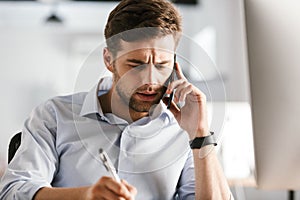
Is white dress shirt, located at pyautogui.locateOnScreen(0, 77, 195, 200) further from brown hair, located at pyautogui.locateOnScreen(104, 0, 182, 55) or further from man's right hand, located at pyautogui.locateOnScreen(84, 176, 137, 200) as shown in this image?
man's right hand, located at pyautogui.locateOnScreen(84, 176, 137, 200)

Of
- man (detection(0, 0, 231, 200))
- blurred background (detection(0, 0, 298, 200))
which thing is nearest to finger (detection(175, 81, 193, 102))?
man (detection(0, 0, 231, 200))

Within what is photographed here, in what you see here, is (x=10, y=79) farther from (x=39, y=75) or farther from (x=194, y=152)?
(x=194, y=152)

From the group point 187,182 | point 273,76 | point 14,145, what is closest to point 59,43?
point 14,145

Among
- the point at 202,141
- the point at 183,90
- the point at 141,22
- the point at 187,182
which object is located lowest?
the point at 187,182

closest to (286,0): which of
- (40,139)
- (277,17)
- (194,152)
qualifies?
(277,17)

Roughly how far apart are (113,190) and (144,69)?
0.28 m

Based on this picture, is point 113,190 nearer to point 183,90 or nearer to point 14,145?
Result: point 183,90

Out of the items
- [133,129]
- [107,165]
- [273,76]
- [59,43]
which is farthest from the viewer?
[59,43]

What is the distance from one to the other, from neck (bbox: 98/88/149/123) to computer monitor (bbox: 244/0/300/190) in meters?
0.22

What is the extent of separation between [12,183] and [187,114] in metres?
0.37

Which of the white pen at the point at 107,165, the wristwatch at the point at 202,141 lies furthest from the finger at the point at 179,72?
the white pen at the point at 107,165

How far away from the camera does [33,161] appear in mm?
1059

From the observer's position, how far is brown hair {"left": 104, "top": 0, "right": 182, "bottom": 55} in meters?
1.00

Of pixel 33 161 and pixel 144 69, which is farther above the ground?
pixel 144 69
